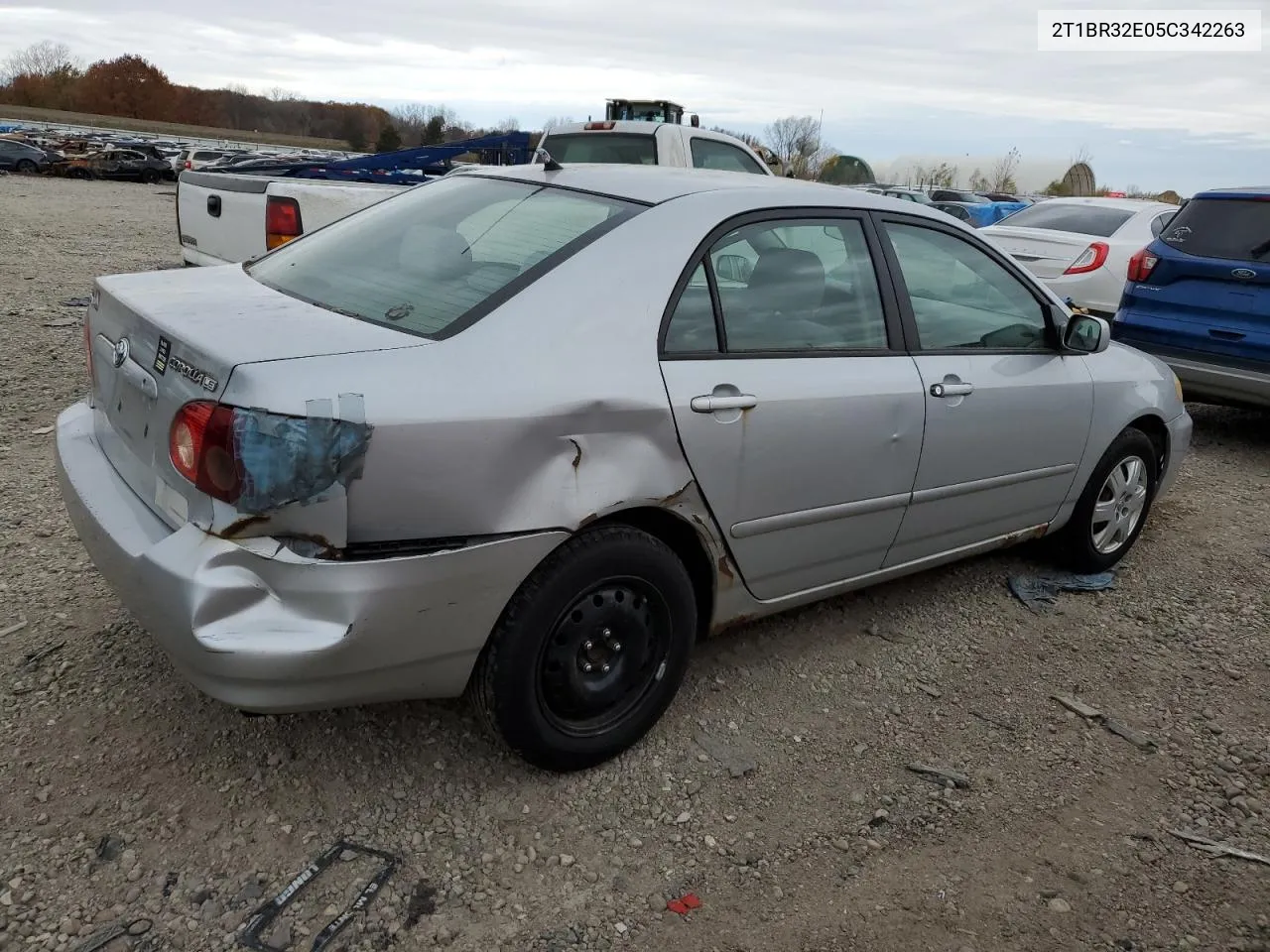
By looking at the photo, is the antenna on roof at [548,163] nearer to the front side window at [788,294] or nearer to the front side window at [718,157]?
the front side window at [788,294]

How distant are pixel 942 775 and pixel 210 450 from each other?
221cm

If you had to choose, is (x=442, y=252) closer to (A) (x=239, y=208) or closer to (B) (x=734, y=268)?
(B) (x=734, y=268)

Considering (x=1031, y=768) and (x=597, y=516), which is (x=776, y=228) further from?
(x=1031, y=768)

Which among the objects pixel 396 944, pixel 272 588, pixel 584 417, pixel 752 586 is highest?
pixel 584 417

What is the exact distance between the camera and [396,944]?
218 centimetres

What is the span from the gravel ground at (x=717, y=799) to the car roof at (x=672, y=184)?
157cm

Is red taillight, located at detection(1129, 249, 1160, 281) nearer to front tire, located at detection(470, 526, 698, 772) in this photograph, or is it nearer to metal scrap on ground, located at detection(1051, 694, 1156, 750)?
metal scrap on ground, located at detection(1051, 694, 1156, 750)

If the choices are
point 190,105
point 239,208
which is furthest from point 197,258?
point 190,105

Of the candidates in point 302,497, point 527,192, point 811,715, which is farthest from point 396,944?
point 527,192

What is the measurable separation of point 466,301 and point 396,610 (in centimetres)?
83

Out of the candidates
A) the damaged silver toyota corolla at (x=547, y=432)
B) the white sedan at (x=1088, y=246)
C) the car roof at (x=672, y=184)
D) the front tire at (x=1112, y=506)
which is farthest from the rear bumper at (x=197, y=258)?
the white sedan at (x=1088, y=246)

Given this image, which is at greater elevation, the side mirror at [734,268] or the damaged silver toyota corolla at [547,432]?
the side mirror at [734,268]

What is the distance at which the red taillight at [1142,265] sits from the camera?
21.8ft

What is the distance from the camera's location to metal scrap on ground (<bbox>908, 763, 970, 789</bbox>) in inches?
114
